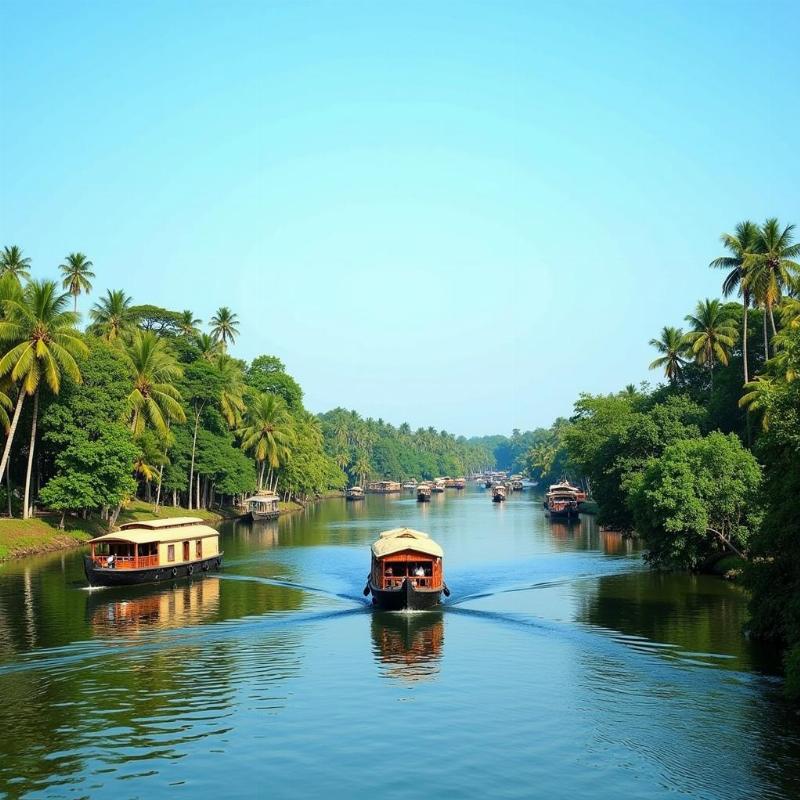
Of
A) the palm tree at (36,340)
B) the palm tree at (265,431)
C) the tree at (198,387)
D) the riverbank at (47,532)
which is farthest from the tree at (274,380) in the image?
the palm tree at (36,340)

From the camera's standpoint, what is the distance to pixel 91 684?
29.7 metres

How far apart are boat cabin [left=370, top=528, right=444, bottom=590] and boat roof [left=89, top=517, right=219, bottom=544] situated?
1504cm

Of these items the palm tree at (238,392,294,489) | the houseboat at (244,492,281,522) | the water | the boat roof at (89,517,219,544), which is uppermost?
the palm tree at (238,392,294,489)

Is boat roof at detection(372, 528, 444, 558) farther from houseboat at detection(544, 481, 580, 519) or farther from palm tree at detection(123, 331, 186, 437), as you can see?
houseboat at detection(544, 481, 580, 519)

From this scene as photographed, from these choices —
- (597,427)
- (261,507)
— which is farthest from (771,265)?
(261,507)

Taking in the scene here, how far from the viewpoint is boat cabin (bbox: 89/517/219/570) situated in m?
50.4

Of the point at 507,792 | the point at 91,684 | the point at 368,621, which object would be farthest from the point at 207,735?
the point at 368,621

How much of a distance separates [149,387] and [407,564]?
43.0 metres

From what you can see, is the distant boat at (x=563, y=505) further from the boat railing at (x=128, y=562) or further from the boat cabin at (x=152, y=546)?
the boat railing at (x=128, y=562)

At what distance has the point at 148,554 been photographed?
51875mm

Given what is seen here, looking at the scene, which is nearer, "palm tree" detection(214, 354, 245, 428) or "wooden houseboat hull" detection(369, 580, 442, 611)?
"wooden houseboat hull" detection(369, 580, 442, 611)

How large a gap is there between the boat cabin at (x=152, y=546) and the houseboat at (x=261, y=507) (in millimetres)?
45414

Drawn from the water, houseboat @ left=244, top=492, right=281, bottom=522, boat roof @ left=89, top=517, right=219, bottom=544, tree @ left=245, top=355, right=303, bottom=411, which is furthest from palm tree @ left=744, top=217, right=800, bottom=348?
tree @ left=245, top=355, right=303, bottom=411

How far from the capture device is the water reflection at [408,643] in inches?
1273
